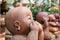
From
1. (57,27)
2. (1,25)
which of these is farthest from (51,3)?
(1,25)

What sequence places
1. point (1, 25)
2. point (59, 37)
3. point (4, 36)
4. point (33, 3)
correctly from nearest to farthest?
point (4, 36) < point (1, 25) < point (59, 37) < point (33, 3)

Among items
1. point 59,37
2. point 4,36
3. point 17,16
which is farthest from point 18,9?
point 59,37

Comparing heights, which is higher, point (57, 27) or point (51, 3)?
point (51, 3)

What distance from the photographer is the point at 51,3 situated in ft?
7.65

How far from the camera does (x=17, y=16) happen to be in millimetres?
919

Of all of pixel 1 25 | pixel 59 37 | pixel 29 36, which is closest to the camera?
pixel 29 36

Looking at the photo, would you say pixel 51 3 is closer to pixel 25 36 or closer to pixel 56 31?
pixel 56 31

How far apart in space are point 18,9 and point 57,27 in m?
0.70

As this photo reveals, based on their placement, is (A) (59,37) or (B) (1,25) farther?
(A) (59,37)

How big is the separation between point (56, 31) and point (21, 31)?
2.24 feet

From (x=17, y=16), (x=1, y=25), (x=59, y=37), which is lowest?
(x=59, y=37)

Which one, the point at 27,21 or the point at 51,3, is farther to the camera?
the point at 51,3

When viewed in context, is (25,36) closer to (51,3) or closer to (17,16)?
(17,16)

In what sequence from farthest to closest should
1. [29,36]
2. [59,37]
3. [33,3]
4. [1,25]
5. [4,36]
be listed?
[33,3] → [59,37] → [1,25] → [4,36] → [29,36]
